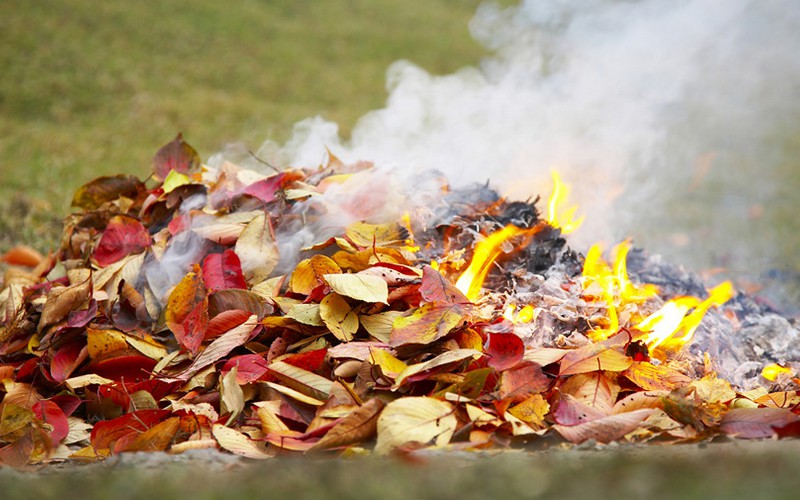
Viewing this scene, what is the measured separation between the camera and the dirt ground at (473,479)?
1.24 m

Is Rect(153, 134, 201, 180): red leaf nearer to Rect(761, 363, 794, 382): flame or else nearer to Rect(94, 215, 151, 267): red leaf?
Rect(94, 215, 151, 267): red leaf

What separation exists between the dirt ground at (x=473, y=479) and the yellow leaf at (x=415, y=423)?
235 mm

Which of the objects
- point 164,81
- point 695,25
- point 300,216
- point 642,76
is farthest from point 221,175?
point 164,81

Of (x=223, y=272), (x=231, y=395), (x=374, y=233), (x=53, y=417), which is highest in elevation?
(x=374, y=233)

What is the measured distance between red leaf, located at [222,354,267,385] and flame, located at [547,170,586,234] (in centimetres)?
129

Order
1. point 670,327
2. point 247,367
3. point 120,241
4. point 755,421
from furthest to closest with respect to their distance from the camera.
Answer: point 120,241
point 670,327
point 247,367
point 755,421

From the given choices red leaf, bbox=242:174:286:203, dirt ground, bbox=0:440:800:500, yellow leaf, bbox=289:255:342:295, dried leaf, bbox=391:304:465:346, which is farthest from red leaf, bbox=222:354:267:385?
red leaf, bbox=242:174:286:203

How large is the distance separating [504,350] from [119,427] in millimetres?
1063

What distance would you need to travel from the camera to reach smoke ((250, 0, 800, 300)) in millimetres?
3590

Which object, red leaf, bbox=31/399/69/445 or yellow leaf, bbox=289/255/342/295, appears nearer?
red leaf, bbox=31/399/69/445

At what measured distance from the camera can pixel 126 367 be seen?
7.57 feet

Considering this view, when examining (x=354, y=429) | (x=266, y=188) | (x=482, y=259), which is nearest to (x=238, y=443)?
(x=354, y=429)

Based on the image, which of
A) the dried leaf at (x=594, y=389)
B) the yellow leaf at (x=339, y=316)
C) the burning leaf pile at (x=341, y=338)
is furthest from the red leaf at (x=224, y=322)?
the dried leaf at (x=594, y=389)

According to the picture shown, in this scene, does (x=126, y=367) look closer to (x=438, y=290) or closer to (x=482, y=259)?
(x=438, y=290)
